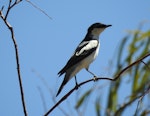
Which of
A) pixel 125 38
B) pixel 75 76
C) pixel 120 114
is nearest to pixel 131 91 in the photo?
pixel 120 114

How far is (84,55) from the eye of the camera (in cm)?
→ 500

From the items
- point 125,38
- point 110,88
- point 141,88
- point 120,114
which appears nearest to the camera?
point 120,114

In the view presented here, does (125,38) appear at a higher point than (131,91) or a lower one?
higher

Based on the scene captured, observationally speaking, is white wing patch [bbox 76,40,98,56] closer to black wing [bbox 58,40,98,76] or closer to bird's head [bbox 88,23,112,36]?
black wing [bbox 58,40,98,76]

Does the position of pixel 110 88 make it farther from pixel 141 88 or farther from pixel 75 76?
pixel 75 76

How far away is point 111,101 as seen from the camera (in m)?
3.78

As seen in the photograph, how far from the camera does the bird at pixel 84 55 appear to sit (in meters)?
4.62

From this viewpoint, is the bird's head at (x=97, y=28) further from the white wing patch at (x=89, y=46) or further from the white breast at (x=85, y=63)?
the white breast at (x=85, y=63)

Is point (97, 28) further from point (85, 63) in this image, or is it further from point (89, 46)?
Answer: point (85, 63)

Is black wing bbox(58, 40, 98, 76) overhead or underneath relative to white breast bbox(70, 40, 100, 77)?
overhead

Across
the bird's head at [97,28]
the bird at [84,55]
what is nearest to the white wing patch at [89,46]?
the bird at [84,55]

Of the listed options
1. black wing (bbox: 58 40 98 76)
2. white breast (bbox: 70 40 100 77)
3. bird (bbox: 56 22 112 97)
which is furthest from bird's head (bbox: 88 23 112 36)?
white breast (bbox: 70 40 100 77)

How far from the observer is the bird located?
15.2 feet

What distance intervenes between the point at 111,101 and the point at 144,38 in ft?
2.53
